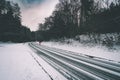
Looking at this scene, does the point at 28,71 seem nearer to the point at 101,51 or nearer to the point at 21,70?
the point at 21,70

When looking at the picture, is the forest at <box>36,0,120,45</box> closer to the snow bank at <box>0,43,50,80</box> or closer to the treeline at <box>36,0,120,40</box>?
the treeline at <box>36,0,120,40</box>

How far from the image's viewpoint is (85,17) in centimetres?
4228

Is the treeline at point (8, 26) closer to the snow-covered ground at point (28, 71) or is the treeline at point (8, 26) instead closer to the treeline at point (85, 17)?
the treeline at point (85, 17)

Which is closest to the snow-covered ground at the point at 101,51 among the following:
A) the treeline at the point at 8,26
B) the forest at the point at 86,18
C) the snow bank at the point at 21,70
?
the forest at the point at 86,18

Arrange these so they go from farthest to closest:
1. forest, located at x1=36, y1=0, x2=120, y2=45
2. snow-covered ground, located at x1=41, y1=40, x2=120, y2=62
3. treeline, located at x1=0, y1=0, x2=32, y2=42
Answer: treeline, located at x1=0, y1=0, x2=32, y2=42 < forest, located at x1=36, y1=0, x2=120, y2=45 < snow-covered ground, located at x1=41, y1=40, x2=120, y2=62

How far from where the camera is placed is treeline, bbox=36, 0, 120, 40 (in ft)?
84.2

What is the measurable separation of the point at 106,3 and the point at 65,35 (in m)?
16.0

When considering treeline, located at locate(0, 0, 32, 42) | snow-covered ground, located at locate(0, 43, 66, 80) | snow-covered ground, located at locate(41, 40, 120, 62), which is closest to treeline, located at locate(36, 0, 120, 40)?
snow-covered ground, located at locate(41, 40, 120, 62)

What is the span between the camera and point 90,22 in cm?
2880

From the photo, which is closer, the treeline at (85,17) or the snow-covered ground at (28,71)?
the snow-covered ground at (28,71)

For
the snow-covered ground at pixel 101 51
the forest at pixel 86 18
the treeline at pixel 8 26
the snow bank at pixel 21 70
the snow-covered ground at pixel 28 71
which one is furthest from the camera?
the treeline at pixel 8 26

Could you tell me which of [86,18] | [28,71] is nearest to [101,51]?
[28,71]

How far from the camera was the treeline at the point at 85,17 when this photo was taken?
25656 mm

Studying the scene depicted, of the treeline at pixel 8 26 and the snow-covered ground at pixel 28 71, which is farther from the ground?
the treeline at pixel 8 26
